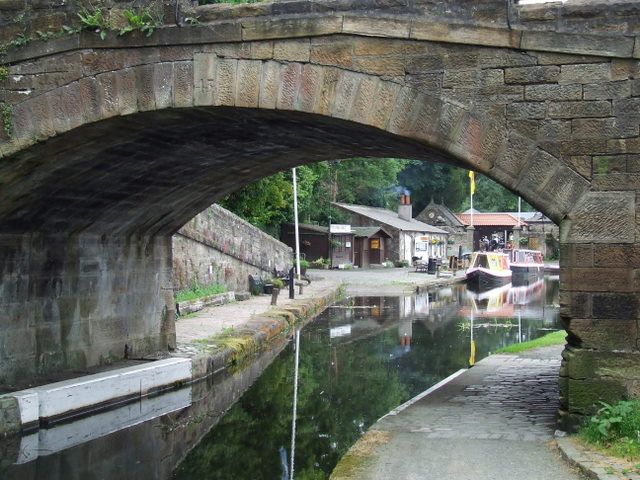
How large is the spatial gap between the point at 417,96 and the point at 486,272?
33.4 m

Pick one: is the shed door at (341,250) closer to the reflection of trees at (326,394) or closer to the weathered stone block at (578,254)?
the reflection of trees at (326,394)

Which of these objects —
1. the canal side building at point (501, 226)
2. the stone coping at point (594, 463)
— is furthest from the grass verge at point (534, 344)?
the canal side building at point (501, 226)

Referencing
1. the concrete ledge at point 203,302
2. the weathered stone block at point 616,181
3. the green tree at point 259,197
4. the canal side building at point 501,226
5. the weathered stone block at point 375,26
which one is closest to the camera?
the weathered stone block at point 616,181

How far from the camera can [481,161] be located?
6844 millimetres

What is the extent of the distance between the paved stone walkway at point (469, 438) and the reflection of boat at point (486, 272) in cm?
2873

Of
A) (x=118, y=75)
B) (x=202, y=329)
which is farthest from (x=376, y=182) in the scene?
(x=118, y=75)

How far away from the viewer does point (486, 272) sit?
129 feet

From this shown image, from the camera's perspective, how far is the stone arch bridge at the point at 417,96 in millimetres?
6645

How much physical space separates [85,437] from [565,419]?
5.67 metres

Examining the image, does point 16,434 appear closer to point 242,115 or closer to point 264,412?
point 264,412

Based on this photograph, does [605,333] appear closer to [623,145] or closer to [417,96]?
[623,145]

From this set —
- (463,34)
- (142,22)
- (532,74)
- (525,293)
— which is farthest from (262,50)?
(525,293)

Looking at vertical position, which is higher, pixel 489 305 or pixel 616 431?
pixel 616 431

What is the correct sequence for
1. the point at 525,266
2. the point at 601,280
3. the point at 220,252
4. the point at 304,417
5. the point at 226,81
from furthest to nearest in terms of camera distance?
the point at 525,266 < the point at 220,252 < the point at 304,417 < the point at 226,81 < the point at 601,280
